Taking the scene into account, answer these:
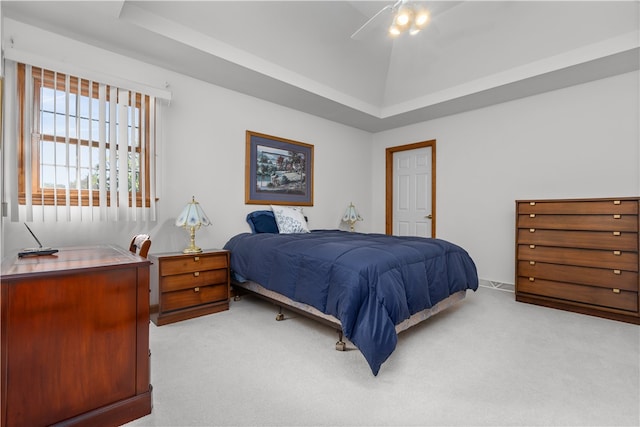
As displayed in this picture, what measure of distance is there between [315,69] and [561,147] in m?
3.06

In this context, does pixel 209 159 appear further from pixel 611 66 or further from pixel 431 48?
pixel 611 66

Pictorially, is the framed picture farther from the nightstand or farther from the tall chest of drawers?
the tall chest of drawers

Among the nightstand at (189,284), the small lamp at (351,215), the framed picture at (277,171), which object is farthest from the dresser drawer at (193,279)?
the small lamp at (351,215)

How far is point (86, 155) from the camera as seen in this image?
8.32ft

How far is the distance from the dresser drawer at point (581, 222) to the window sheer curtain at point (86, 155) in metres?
3.93

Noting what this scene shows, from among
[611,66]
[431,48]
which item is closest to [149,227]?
[431,48]

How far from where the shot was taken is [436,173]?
15.2 ft

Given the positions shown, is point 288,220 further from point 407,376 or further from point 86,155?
point 407,376

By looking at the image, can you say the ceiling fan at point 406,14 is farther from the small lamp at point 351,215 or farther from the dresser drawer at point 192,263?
the small lamp at point 351,215

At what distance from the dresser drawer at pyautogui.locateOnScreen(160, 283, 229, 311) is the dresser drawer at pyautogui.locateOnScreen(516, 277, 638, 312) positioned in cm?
322

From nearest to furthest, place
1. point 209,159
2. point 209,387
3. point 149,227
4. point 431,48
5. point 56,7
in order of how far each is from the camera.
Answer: point 209,387, point 56,7, point 149,227, point 209,159, point 431,48

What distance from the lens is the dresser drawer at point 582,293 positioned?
2.73 meters

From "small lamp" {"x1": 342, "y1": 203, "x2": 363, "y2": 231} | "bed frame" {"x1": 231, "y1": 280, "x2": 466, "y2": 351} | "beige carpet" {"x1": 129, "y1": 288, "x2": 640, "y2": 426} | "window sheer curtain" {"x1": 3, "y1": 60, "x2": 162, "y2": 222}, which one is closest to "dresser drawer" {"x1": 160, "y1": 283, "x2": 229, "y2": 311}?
"beige carpet" {"x1": 129, "y1": 288, "x2": 640, "y2": 426}

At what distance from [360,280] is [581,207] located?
8.46 ft
